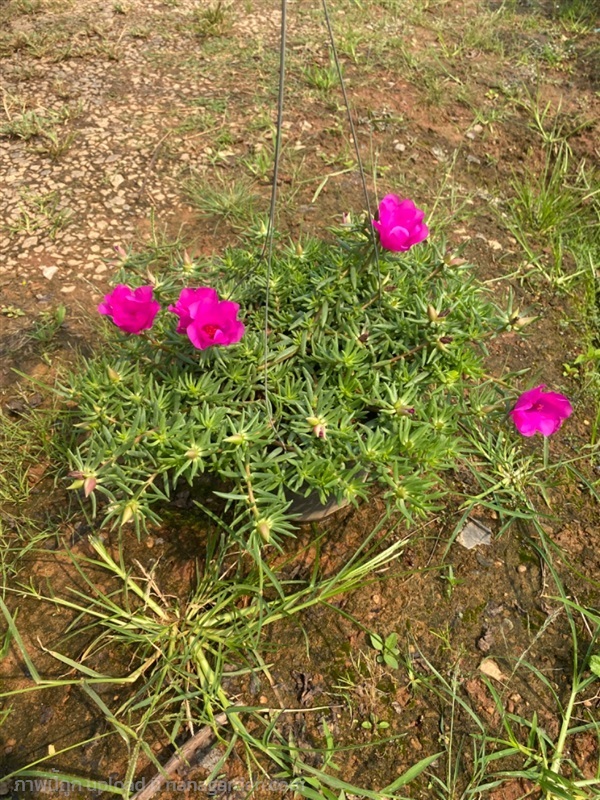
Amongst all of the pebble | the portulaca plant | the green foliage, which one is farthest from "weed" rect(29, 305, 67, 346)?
the green foliage

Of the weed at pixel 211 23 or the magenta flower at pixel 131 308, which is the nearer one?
the magenta flower at pixel 131 308

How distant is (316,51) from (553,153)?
1674 millimetres

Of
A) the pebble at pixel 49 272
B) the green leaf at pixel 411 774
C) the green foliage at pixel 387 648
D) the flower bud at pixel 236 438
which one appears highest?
the flower bud at pixel 236 438

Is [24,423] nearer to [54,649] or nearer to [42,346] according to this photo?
[42,346]

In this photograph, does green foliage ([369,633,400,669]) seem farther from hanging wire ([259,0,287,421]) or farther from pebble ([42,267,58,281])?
pebble ([42,267,58,281])

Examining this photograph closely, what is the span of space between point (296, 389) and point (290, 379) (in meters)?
0.07

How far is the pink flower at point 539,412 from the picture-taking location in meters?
1.51

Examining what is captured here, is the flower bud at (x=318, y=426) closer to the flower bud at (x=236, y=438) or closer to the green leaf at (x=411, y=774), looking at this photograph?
the flower bud at (x=236, y=438)

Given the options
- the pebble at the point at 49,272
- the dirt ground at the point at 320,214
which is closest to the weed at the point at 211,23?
the dirt ground at the point at 320,214

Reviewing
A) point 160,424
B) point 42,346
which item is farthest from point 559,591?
point 42,346

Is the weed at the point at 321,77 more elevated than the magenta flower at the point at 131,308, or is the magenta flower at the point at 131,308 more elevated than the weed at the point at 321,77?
the magenta flower at the point at 131,308

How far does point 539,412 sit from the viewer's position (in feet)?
5.04

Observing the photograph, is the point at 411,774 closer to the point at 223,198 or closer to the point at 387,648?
Result: the point at 387,648

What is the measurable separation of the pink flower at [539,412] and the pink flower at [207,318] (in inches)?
29.4
